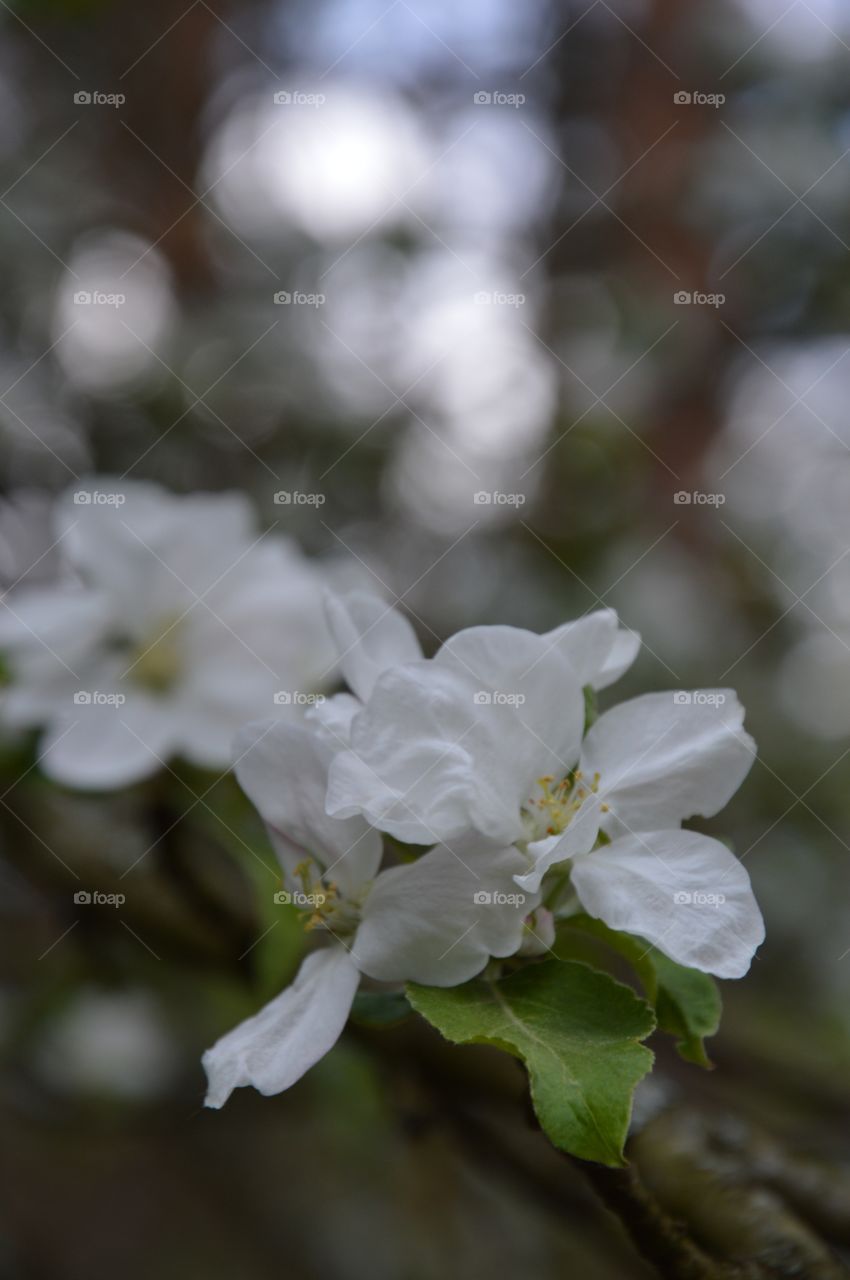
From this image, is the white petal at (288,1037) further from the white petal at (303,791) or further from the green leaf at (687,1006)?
the green leaf at (687,1006)

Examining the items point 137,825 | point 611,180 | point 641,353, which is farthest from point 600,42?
point 137,825

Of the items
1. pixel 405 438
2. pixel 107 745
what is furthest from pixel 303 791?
pixel 405 438

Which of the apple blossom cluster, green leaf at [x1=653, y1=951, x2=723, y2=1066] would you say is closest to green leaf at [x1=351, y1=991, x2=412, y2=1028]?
the apple blossom cluster

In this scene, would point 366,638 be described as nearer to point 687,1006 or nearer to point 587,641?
point 587,641

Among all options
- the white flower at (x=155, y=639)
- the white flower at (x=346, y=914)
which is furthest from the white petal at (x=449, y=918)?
the white flower at (x=155, y=639)

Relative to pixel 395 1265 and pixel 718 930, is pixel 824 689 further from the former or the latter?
pixel 718 930
